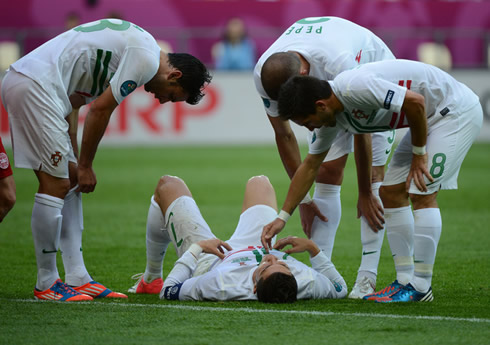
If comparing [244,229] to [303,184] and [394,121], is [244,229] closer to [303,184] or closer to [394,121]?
[303,184]

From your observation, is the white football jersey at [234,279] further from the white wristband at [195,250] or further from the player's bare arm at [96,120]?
the player's bare arm at [96,120]

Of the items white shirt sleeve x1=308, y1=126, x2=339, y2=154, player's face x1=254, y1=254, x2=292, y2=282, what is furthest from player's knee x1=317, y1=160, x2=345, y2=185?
player's face x1=254, y1=254, x2=292, y2=282

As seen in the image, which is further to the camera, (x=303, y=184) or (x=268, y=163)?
(x=268, y=163)

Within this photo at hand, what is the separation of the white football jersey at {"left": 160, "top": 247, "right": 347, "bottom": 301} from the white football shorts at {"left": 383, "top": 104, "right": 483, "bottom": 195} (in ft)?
2.55

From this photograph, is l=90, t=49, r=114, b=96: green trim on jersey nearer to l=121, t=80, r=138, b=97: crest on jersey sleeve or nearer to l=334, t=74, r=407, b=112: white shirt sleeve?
l=121, t=80, r=138, b=97: crest on jersey sleeve

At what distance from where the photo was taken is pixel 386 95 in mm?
5312

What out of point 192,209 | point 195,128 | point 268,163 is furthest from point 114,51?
point 195,128

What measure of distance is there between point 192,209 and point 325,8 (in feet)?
59.1

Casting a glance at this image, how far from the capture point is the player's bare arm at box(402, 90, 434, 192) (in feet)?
17.6

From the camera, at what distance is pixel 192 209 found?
242 inches

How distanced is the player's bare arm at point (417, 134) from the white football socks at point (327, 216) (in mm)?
1256

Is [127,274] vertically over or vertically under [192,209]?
under

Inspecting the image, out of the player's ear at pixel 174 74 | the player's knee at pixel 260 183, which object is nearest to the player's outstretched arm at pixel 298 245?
the player's knee at pixel 260 183

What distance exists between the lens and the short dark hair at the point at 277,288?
546cm
